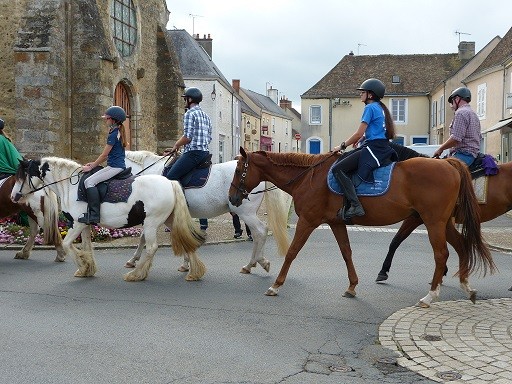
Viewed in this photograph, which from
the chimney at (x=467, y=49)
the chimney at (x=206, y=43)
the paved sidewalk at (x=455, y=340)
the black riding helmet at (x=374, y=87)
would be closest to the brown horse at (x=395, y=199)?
the paved sidewalk at (x=455, y=340)

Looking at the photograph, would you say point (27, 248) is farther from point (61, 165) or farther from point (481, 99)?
point (481, 99)

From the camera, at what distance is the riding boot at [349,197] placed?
7066 millimetres

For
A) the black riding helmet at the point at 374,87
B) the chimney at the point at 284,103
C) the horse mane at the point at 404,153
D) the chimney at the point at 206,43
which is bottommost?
the horse mane at the point at 404,153

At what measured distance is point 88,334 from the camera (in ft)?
18.5

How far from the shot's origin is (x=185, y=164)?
29.3 ft

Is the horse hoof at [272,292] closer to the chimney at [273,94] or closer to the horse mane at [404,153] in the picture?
the horse mane at [404,153]

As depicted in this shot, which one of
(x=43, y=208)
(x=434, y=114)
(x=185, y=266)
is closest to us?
(x=185, y=266)

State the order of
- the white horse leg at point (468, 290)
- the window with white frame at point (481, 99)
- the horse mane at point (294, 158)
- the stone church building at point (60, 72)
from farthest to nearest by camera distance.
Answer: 1. the window with white frame at point (481, 99)
2. the stone church building at point (60, 72)
3. the horse mane at point (294, 158)
4. the white horse leg at point (468, 290)

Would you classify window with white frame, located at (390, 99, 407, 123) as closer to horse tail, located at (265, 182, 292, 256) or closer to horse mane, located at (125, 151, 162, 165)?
horse mane, located at (125, 151, 162, 165)

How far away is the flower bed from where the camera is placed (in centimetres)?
1163

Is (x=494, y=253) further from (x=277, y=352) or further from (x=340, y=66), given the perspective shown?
(x=340, y=66)

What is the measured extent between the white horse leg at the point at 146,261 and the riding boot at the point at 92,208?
70 centimetres

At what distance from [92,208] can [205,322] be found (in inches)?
114

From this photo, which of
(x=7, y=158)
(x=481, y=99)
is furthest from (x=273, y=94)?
(x=7, y=158)
